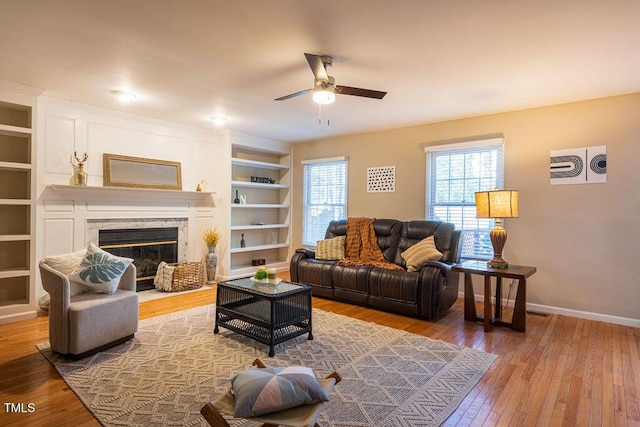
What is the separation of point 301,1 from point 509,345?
3299 mm

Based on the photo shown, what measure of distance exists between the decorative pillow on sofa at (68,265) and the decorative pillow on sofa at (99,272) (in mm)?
66

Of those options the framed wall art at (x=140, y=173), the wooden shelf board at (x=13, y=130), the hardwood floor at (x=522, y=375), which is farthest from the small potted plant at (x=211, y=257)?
the wooden shelf board at (x=13, y=130)

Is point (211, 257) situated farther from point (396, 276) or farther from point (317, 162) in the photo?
point (396, 276)

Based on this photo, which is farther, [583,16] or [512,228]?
[512,228]

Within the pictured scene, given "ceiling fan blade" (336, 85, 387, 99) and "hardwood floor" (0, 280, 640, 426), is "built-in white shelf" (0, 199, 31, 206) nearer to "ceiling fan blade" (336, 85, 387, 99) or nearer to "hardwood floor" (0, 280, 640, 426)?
"hardwood floor" (0, 280, 640, 426)

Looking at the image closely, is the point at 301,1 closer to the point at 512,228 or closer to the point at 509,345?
the point at 509,345

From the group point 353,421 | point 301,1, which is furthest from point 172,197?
point 353,421

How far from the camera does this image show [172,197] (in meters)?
5.34

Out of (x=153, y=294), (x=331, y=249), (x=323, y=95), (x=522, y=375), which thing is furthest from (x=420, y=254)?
(x=153, y=294)

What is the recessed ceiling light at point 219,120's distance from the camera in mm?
4938

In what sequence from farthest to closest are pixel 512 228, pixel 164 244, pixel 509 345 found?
pixel 164 244 < pixel 512 228 < pixel 509 345

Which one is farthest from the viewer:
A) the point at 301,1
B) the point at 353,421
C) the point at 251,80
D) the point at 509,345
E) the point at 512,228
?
the point at 512,228

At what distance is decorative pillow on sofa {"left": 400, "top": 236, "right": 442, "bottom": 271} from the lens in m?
4.02

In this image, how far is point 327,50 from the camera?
109 inches
